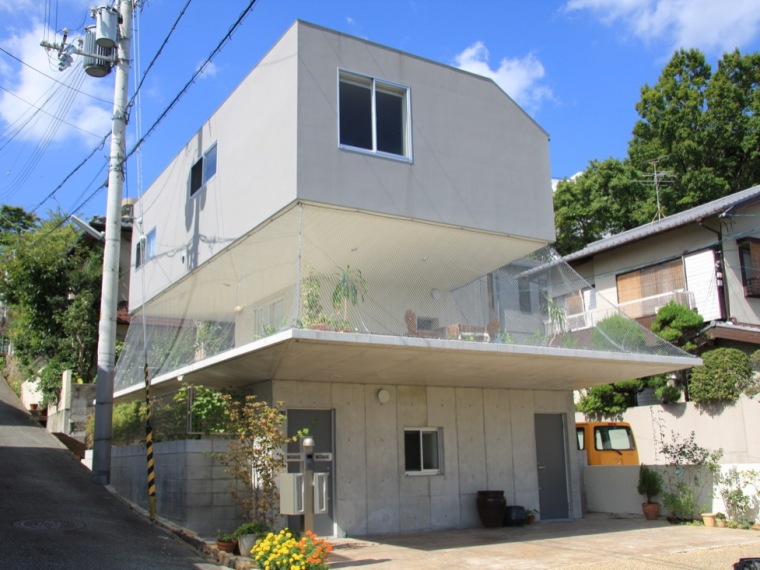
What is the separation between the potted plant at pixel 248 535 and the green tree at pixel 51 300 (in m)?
14.8

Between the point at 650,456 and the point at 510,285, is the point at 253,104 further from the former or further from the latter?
the point at 650,456

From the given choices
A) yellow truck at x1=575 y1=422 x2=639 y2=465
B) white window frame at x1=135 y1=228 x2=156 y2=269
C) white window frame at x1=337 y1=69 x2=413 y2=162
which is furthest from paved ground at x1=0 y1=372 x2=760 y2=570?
white window frame at x1=337 y1=69 x2=413 y2=162

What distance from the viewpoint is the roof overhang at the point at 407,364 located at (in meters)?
10.0

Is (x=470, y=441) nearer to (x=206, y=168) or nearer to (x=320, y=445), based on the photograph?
(x=320, y=445)

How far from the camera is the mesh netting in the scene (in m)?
10.6

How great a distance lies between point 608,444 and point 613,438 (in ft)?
0.71

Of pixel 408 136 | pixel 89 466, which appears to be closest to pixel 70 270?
pixel 89 466

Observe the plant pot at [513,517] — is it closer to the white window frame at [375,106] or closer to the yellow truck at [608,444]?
the yellow truck at [608,444]

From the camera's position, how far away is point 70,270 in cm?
2402

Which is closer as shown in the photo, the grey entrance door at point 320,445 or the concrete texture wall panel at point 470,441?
the grey entrance door at point 320,445

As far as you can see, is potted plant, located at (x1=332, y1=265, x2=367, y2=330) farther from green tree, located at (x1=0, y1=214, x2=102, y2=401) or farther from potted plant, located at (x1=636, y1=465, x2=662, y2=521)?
green tree, located at (x1=0, y1=214, x2=102, y2=401)

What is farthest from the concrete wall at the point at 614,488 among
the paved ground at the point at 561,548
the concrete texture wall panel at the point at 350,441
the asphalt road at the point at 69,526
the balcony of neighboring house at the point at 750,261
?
the asphalt road at the point at 69,526

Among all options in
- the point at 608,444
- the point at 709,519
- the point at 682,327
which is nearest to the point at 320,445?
the point at 709,519

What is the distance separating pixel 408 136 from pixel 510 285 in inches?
128
